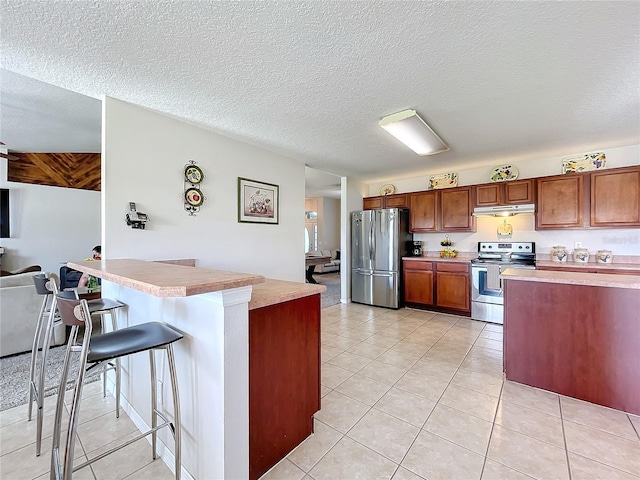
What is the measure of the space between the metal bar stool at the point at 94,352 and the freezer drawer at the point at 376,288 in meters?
3.82

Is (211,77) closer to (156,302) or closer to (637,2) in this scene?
(156,302)

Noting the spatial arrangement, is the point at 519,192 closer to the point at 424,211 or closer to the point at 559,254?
the point at 559,254

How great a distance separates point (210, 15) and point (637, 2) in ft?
7.07

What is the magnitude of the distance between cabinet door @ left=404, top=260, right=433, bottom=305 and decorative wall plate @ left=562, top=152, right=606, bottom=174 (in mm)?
2237

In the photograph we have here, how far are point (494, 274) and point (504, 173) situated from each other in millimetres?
1598

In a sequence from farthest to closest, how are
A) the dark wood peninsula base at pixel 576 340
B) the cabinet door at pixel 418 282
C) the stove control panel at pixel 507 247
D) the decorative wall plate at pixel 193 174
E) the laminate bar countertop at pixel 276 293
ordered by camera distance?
1. the cabinet door at pixel 418 282
2. the stove control panel at pixel 507 247
3. the decorative wall plate at pixel 193 174
4. the dark wood peninsula base at pixel 576 340
5. the laminate bar countertop at pixel 276 293

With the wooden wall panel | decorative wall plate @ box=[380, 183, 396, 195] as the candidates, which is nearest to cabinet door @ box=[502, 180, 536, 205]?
decorative wall plate @ box=[380, 183, 396, 195]

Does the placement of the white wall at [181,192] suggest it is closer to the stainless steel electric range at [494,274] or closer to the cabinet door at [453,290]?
the cabinet door at [453,290]

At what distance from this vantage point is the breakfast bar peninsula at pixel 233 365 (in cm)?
113

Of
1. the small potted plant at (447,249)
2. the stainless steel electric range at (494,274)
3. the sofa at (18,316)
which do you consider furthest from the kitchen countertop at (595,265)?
the sofa at (18,316)

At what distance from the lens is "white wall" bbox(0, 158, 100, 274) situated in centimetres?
483

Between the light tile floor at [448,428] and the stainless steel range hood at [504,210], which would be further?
the stainless steel range hood at [504,210]

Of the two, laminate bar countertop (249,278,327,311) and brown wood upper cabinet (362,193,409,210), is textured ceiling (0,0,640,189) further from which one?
brown wood upper cabinet (362,193,409,210)

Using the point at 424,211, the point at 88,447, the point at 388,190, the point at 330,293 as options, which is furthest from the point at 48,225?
the point at 424,211
